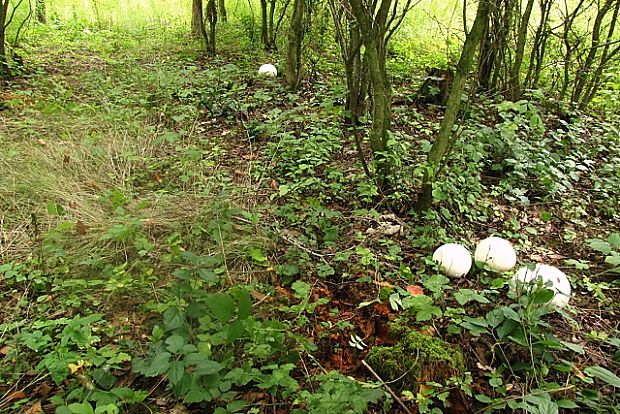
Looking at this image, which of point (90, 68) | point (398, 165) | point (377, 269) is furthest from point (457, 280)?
point (90, 68)

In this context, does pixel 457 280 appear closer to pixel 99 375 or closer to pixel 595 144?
pixel 99 375

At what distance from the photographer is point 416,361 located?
2.13m

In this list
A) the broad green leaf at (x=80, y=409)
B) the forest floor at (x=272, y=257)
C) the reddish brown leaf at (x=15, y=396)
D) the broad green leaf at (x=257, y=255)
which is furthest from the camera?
the broad green leaf at (x=257, y=255)

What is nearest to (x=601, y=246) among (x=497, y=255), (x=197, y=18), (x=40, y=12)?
(x=497, y=255)

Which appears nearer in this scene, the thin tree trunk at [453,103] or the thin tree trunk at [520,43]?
the thin tree trunk at [453,103]

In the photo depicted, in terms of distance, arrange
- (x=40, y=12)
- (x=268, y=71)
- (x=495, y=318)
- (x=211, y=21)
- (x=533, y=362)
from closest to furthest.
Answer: (x=533, y=362)
(x=495, y=318)
(x=268, y=71)
(x=211, y=21)
(x=40, y=12)

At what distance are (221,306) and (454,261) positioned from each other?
1350mm

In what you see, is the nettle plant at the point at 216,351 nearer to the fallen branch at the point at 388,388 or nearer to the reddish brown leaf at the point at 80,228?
the fallen branch at the point at 388,388

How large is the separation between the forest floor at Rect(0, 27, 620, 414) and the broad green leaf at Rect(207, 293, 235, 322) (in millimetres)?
17

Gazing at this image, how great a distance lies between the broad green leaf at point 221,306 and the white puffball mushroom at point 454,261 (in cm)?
123

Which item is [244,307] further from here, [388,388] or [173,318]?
[388,388]

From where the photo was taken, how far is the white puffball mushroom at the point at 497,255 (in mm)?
2760

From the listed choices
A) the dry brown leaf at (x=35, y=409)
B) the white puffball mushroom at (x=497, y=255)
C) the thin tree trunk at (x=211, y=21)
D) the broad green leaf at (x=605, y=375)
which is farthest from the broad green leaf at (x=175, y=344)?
the thin tree trunk at (x=211, y=21)

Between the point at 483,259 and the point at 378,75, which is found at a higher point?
the point at 378,75
